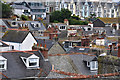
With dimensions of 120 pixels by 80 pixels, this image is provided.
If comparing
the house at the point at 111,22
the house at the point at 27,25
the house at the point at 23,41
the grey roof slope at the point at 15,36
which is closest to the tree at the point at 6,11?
the house at the point at 27,25

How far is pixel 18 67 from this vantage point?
17.5 meters

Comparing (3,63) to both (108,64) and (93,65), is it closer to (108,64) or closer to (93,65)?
(108,64)

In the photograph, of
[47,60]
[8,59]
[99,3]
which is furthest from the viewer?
[99,3]

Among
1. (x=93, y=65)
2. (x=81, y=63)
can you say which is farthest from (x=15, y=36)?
(x=93, y=65)

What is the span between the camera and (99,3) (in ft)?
265

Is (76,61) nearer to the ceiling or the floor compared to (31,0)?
nearer to the floor

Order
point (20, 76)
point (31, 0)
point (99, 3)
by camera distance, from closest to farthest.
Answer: point (20, 76) < point (31, 0) < point (99, 3)

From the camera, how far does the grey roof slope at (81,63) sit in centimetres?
1994

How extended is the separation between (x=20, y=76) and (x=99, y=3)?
216 feet

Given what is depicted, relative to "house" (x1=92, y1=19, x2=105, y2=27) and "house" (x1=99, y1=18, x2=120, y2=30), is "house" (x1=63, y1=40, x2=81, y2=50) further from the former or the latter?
"house" (x1=92, y1=19, x2=105, y2=27)

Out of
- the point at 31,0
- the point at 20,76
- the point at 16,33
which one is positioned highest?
the point at 31,0

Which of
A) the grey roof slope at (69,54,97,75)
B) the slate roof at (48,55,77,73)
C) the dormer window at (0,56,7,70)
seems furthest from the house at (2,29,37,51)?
the dormer window at (0,56,7,70)

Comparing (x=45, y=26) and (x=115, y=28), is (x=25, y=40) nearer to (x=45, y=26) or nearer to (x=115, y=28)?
(x=45, y=26)

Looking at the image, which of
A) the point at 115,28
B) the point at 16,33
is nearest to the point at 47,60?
the point at 16,33
